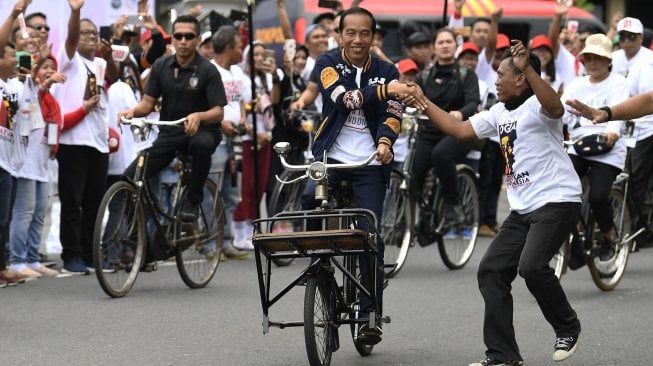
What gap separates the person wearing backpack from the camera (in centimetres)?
1247

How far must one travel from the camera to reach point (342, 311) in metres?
7.63

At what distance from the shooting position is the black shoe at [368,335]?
771cm

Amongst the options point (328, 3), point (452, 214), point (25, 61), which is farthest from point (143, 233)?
point (328, 3)

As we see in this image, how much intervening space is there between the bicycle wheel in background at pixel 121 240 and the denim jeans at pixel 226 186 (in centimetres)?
211

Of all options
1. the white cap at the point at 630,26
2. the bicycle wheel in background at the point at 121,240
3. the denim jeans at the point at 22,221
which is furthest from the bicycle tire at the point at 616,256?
the denim jeans at the point at 22,221

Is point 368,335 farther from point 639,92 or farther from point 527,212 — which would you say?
point 639,92

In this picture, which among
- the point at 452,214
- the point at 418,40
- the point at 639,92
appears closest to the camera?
the point at 452,214

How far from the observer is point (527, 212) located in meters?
7.68

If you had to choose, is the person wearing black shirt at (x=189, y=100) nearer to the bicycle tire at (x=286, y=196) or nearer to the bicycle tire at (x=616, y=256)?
the bicycle tire at (x=286, y=196)

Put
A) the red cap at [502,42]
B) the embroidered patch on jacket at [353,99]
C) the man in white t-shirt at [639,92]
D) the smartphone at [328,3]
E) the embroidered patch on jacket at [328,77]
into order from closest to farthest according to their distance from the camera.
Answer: the embroidered patch on jacket at [353,99] < the embroidered patch on jacket at [328,77] < the man in white t-shirt at [639,92] < the smartphone at [328,3] < the red cap at [502,42]

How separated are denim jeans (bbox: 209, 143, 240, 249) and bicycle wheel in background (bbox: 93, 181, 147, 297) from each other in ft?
6.92

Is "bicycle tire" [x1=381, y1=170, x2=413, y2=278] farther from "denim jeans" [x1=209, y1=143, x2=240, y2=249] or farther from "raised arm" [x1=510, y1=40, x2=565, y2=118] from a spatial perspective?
"raised arm" [x1=510, y1=40, x2=565, y2=118]

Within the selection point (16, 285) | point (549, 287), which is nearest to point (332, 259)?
point (549, 287)

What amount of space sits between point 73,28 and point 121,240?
2.02 m
